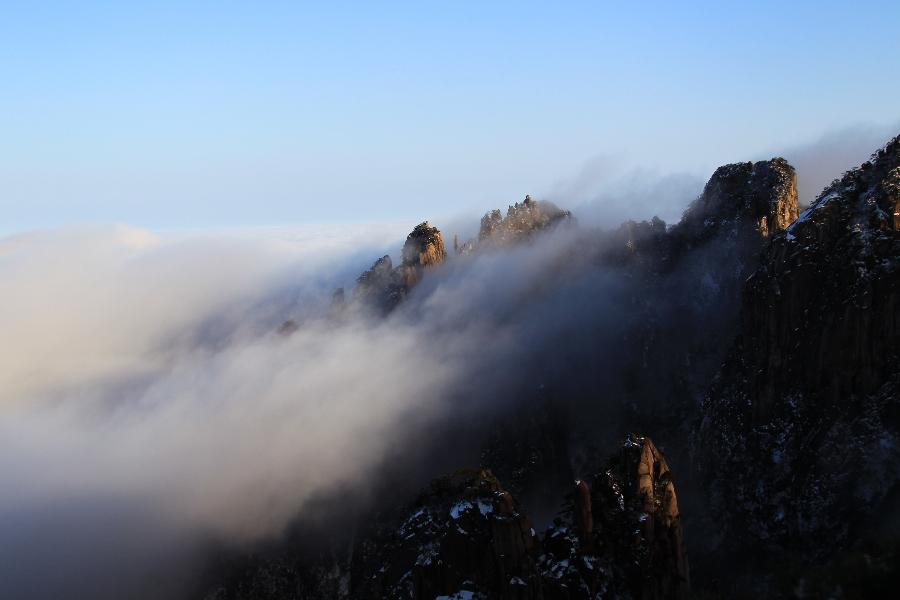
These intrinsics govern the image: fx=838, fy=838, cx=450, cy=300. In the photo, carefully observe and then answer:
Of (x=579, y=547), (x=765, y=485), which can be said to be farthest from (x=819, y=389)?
(x=579, y=547)

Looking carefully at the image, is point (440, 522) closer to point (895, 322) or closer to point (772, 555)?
point (772, 555)

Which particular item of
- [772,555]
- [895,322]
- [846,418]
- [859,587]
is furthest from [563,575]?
[895,322]

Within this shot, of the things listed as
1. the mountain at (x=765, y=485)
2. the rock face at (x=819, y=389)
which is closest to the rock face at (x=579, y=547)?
the mountain at (x=765, y=485)

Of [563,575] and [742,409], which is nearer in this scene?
[563,575]

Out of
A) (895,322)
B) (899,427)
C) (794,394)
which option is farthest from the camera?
(794,394)

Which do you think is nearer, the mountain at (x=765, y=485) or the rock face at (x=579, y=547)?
the rock face at (x=579, y=547)

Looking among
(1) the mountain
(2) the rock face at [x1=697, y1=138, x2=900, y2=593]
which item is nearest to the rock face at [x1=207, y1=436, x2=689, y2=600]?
(1) the mountain

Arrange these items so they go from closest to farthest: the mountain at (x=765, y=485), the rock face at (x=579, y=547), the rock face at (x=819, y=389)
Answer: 1. the rock face at (x=579, y=547)
2. the mountain at (x=765, y=485)
3. the rock face at (x=819, y=389)

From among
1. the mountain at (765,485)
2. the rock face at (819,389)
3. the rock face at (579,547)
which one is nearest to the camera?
the rock face at (579,547)

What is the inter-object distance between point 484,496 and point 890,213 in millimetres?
96545

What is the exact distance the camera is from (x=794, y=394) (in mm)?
164625

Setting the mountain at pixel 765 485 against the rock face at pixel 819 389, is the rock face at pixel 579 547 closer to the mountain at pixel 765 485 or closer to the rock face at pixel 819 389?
the mountain at pixel 765 485

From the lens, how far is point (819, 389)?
160500 mm

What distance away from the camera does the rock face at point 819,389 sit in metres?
145
